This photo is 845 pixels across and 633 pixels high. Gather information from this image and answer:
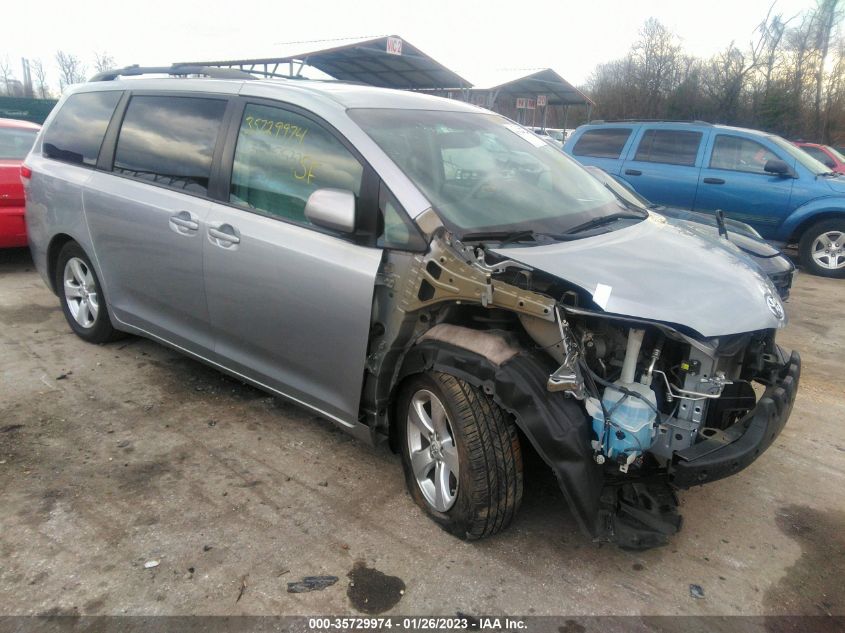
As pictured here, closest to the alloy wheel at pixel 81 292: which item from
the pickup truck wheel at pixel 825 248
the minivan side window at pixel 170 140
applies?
the minivan side window at pixel 170 140

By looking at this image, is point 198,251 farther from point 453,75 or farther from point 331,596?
point 453,75

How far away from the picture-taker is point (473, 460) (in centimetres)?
260

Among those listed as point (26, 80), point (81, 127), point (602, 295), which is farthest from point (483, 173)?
point (26, 80)

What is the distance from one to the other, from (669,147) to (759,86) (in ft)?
80.6

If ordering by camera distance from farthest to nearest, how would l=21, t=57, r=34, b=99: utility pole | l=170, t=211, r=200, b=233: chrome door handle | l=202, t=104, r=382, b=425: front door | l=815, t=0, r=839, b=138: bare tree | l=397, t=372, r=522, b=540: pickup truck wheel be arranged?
l=21, t=57, r=34, b=99: utility pole < l=815, t=0, r=839, b=138: bare tree < l=170, t=211, r=200, b=233: chrome door handle < l=202, t=104, r=382, b=425: front door < l=397, t=372, r=522, b=540: pickup truck wheel

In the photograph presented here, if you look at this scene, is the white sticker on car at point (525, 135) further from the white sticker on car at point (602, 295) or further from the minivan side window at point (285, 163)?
the white sticker on car at point (602, 295)

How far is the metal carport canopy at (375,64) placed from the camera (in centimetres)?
1653

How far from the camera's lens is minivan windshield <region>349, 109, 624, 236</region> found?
3.03 meters

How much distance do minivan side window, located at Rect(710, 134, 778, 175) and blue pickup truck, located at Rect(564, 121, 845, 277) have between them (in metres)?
0.01

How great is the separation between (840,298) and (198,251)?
281 inches

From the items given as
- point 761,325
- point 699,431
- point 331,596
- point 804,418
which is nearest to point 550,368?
point 699,431

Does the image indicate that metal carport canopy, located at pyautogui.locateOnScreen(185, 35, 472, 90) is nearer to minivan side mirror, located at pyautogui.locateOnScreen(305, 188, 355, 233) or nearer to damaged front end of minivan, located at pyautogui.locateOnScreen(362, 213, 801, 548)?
minivan side mirror, located at pyautogui.locateOnScreen(305, 188, 355, 233)

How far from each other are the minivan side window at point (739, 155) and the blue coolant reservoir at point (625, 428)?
737 centimetres

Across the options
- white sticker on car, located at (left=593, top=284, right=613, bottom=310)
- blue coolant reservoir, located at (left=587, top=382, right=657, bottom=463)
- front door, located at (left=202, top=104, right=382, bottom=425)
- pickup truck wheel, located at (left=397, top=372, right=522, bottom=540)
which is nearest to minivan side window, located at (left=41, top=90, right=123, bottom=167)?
front door, located at (left=202, top=104, right=382, bottom=425)
